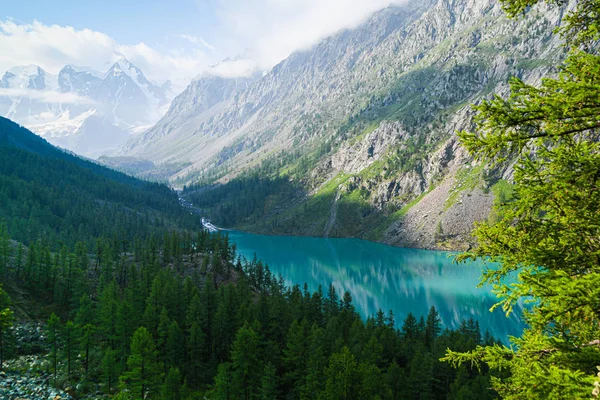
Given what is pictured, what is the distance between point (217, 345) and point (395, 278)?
94076mm

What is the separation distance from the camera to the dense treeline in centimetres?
4125

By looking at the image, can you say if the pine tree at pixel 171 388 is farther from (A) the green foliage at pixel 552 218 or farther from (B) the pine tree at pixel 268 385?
(A) the green foliage at pixel 552 218

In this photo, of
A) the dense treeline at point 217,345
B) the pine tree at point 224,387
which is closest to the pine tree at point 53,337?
the dense treeline at point 217,345

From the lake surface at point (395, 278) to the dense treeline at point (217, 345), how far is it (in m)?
30.4

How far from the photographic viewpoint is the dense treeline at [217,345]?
1624 inches

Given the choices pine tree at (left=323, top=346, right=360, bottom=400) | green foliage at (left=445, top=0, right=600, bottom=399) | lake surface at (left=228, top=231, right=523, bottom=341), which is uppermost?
green foliage at (left=445, top=0, right=600, bottom=399)

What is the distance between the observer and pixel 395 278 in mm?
136875

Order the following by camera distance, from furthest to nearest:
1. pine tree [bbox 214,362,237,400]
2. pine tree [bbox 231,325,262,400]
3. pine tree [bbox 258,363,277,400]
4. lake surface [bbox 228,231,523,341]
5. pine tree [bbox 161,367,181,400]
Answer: lake surface [bbox 228,231,523,341] < pine tree [bbox 231,325,262,400] < pine tree [bbox 258,363,277,400] < pine tree [bbox 214,362,237,400] < pine tree [bbox 161,367,181,400]

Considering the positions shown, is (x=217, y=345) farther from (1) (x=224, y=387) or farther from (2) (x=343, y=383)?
(2) (x=343, y=383)

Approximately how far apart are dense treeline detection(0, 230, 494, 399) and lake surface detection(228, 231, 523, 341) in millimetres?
30362

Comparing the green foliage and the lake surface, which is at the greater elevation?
the green foliage

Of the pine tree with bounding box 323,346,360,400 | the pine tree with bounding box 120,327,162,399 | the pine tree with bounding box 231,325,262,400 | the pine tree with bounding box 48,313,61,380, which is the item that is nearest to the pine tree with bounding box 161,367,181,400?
the pine tree with bounding box 120,327,162,399

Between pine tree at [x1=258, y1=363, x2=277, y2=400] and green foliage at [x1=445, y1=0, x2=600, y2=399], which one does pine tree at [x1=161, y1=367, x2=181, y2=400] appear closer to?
pine tree at [x1=258, y1=363, x2=277, y2=400]

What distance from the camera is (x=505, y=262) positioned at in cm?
911
